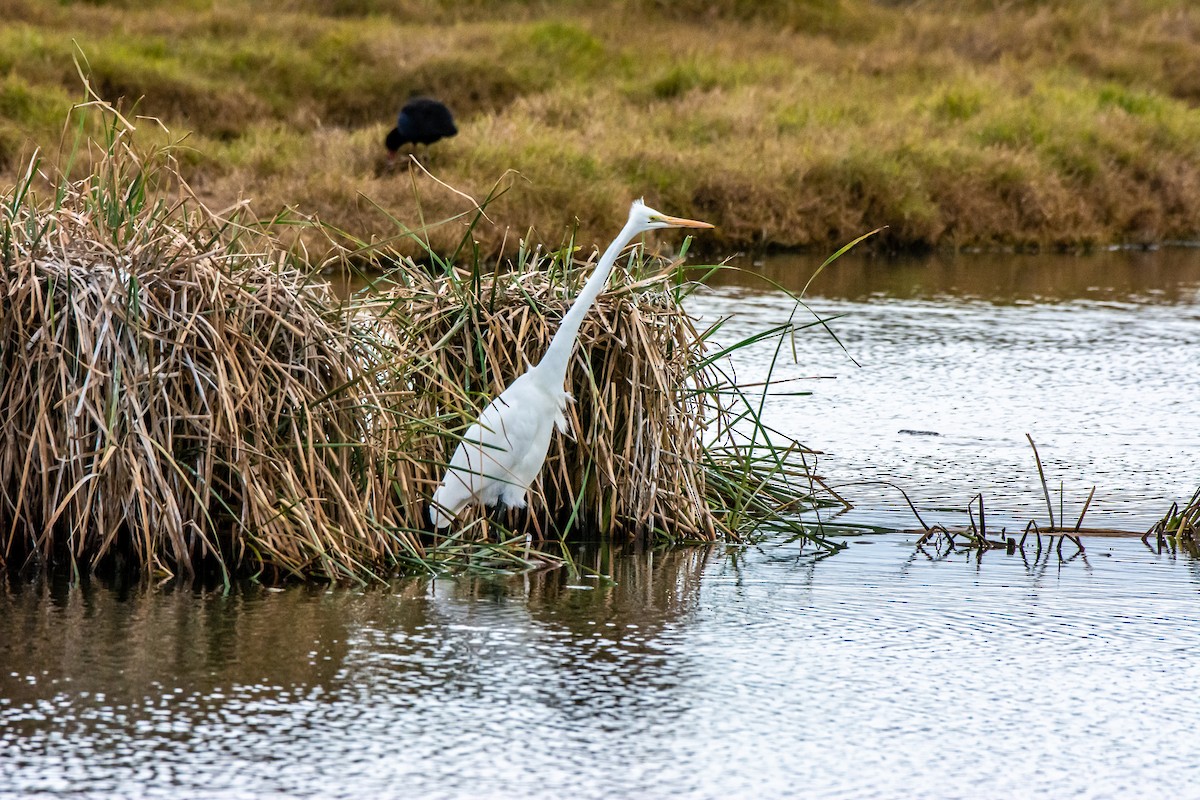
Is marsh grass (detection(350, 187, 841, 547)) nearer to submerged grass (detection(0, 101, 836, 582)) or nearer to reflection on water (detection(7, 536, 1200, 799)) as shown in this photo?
submerged grass (detection(0, 101, 836, 582))

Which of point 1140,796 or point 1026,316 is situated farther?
point 1026,316

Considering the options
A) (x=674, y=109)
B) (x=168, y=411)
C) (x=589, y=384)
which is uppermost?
(x=674, y=109)

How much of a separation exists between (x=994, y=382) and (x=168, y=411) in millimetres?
5770

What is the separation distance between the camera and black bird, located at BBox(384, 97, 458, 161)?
52.5ft

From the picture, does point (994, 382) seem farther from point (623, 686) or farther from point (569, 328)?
point (623, 686)

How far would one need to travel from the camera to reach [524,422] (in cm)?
530

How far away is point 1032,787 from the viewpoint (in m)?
3.57

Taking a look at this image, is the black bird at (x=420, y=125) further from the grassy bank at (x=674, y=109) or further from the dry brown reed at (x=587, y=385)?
the dry brown reed at (x=587, y=385)

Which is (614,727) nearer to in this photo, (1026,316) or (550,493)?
(550,493)

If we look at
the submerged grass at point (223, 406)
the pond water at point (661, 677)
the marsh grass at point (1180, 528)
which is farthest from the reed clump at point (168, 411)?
the marsh grass at point (1180, 528)

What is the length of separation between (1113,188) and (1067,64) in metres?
6.75

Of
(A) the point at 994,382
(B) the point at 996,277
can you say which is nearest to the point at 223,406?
(A) the point at 994,382

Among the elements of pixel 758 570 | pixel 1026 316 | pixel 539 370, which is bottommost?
pixel 758 570

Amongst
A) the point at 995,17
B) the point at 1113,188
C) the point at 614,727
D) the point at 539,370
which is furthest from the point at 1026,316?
the point at 995,17
